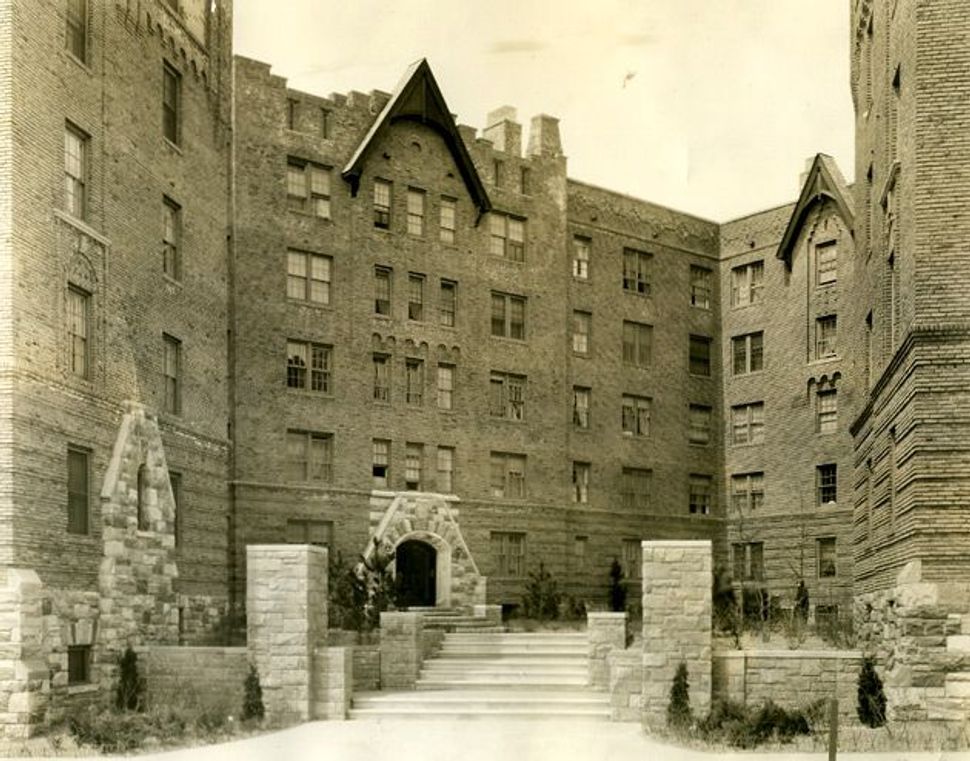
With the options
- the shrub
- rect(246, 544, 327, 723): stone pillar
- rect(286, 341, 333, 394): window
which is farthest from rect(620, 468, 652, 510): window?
the shrub

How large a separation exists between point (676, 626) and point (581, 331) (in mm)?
23869

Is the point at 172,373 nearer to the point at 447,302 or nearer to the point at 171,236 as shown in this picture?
the point at 171,236

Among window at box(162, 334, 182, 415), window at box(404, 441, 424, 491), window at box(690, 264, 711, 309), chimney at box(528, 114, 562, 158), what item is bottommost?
window at box(404, 441, 424, 491)

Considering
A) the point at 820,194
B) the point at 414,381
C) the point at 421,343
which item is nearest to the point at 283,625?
the point at 414,381

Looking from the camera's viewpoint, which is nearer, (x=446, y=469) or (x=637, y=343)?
(x=446, y=469)

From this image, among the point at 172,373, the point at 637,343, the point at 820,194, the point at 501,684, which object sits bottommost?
the point at 501,684

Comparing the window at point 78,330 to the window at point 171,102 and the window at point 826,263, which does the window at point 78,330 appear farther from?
the window at point 826,263

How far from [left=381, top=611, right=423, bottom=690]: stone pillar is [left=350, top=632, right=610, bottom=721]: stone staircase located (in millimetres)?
338

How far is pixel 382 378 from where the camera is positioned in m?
39.0

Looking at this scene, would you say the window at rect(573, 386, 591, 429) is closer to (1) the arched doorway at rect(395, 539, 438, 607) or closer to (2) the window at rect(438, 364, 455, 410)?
(2) the window at rect(438, 364, 455, 410)

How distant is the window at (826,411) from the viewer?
4425 cm

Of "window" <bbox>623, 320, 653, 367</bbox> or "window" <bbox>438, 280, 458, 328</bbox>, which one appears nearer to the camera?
"window" <bbox>438, 280, 458, 328</bbox>

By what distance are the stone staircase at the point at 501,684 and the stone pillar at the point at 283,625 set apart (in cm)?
132

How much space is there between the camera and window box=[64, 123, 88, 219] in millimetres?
24047
